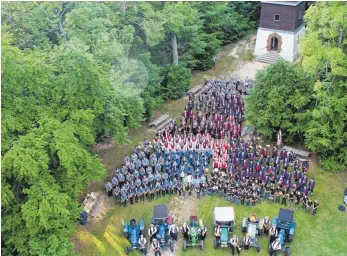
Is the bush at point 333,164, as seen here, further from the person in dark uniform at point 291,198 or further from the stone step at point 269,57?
the stone step at point 269,57

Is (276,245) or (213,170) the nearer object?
(276,245)

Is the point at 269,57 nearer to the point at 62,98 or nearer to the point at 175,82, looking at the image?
the point at 175,82

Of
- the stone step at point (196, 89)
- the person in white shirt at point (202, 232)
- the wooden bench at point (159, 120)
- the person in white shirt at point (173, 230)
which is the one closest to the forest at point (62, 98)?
the wooden bench at point (159, 120)

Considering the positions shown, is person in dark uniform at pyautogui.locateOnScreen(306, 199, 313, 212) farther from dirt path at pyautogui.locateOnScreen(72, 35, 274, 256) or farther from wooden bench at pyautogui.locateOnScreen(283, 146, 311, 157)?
dirt path at pyautogui.locateOnScreen(72, 35, 274, 256)

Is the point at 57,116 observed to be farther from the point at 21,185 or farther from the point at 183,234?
the point at 183,234

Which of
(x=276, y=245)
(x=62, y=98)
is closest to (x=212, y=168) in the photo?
(x=276, y=245)

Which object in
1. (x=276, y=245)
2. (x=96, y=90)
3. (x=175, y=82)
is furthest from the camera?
(x=175, y=82)
